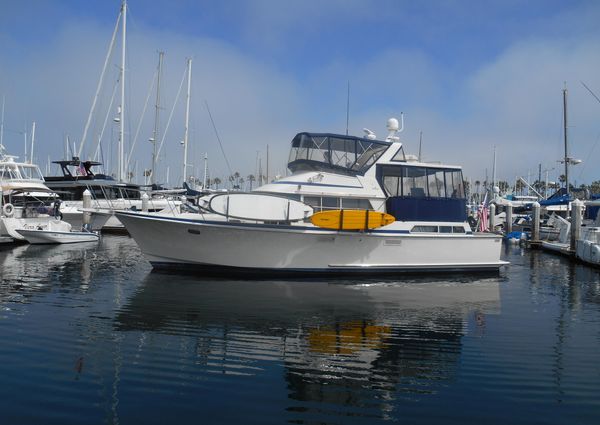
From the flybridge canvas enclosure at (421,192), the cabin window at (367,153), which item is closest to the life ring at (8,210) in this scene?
the cabin window at (367,153)

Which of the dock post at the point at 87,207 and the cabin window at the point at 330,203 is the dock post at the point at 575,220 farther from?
the dock post at the point at 87,207

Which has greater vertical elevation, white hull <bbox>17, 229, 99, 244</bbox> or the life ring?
the life ring

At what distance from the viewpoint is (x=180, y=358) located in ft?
23.0

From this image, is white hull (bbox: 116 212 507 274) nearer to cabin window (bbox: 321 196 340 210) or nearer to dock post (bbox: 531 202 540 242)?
cabin window (bbox: 321 196 340 210)

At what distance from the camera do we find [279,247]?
1380cm

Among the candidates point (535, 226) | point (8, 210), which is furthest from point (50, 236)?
point (535, 226)

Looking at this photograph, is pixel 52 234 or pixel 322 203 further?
pixel 52 234

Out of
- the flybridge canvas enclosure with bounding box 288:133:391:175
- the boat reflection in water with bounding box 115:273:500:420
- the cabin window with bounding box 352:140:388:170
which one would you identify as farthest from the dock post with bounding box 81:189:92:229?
the cabin window with bounding box 352:140:388:170

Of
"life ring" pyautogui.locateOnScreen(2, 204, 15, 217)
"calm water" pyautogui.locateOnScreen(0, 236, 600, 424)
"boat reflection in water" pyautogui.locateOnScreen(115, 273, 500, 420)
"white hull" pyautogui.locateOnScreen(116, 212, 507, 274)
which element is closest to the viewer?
"calm water" pyautogui.locateOnScreen(0, 236, 600, 424)

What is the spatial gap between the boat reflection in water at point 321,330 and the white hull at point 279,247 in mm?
705

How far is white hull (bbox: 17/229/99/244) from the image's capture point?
960 inches

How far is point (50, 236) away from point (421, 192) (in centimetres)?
2014

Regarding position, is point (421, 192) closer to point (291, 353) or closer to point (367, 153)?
point (367, 153)

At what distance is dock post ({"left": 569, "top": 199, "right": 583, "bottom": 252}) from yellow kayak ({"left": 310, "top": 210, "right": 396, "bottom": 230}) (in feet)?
45.6
